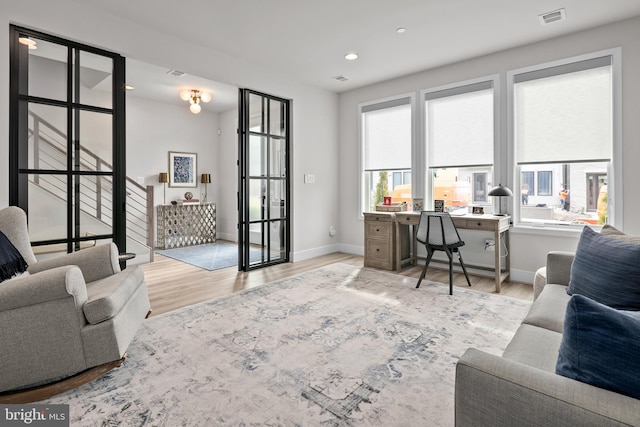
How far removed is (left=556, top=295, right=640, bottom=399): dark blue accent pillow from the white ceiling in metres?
3.00

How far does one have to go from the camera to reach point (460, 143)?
439 centimetres

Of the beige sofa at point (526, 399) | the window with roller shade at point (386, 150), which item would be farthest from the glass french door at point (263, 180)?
the beige sofa at point (526, 399)

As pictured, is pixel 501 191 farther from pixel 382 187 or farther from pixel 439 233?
pixel 382 187

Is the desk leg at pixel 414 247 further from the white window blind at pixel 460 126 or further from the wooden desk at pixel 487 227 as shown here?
the white window blind at pixel 460 126

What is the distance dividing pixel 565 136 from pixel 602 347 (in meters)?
3.59

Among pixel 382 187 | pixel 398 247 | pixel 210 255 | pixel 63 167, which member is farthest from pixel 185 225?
pixel 398 247

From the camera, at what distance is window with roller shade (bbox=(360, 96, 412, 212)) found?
4973 mm

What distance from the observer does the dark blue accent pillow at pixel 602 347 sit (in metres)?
0.81

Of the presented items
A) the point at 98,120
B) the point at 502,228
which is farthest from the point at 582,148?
the point at 98,120

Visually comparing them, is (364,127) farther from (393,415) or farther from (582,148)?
(393,415)

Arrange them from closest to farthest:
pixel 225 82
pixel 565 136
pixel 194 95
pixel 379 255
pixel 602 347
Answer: pixel 602 347 < pixel 565 136 < pixel 225 82 < pixel 379 255 < pixel 194 95

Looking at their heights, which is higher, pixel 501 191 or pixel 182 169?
pixel 182 169

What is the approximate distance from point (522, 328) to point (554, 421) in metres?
0.91

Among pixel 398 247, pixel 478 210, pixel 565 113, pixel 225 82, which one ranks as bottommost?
pixel 398 247
